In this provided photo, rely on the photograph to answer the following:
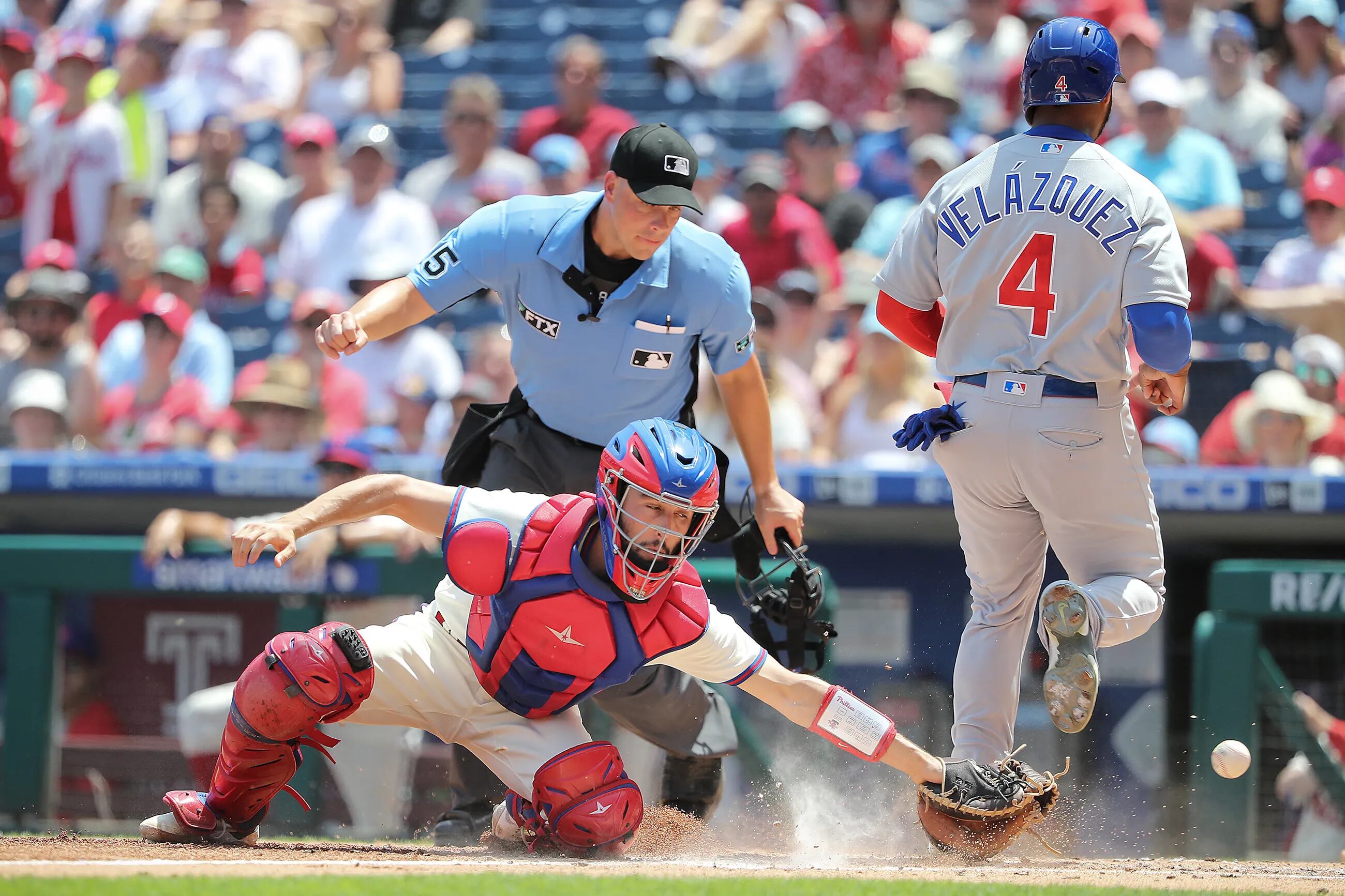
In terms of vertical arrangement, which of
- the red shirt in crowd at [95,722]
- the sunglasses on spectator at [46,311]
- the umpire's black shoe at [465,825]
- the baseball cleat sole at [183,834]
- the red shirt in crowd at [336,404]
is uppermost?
the sunglasses on spectator at [46,311]

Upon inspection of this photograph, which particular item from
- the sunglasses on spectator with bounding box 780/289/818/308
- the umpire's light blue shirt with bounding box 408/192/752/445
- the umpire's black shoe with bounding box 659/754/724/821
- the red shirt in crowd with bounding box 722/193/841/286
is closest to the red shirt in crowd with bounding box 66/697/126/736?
the umpire's black shoe with bounding box 659/754/724/821

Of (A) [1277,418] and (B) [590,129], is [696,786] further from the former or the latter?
(B) [590,129]

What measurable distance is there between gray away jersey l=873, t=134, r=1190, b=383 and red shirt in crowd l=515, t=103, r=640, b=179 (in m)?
5.34

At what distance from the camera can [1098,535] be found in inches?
156

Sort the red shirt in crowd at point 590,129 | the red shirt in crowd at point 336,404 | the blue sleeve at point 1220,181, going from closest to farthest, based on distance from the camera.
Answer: the red shirt in crowd at point 336,404 → the blue sleeve at point 1220,181 → the red shirt in crowd at point 590,129

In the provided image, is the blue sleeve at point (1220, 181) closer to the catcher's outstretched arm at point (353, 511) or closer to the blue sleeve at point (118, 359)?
the catcher's outstretched arm at point (353, 511)

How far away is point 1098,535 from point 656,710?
1.41 meters

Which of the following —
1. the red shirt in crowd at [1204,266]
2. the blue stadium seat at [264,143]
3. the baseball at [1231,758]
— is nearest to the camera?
the baseball at [1231,758]

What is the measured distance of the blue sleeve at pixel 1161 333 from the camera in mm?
3744

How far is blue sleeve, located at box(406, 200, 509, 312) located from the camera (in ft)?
14.7

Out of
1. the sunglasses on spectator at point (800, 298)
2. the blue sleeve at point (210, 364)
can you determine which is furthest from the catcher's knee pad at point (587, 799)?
the blue sleeve at point (210, 364)

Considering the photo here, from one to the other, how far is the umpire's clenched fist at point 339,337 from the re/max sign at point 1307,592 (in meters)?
3.30

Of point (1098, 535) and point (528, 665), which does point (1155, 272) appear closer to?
point (1098, 535)

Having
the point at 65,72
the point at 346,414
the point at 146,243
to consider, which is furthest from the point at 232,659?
the point at 65,72
